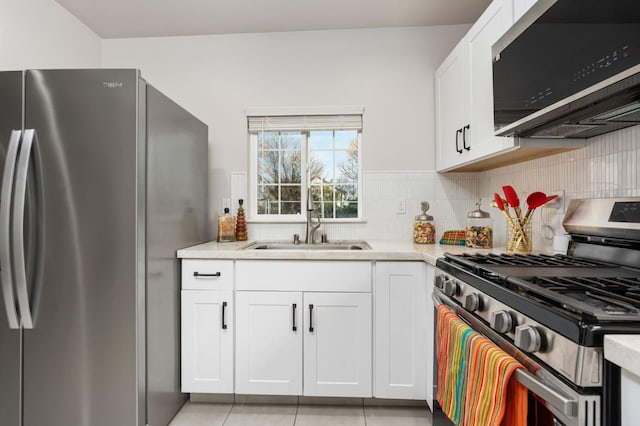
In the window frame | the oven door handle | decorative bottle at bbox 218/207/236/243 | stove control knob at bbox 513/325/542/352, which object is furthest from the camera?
the window frame

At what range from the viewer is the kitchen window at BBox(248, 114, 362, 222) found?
2.67 m

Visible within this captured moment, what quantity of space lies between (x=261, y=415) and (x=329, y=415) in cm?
39

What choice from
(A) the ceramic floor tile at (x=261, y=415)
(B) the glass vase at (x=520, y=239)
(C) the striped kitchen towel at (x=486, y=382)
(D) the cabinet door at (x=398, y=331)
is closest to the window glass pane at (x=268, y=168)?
(D) the cabinet door at (x=398, y=331)

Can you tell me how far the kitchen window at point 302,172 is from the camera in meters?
2.67

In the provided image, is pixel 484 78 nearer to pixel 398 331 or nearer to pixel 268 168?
pixel 398 331

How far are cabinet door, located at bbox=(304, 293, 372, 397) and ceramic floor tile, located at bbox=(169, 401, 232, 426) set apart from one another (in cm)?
51

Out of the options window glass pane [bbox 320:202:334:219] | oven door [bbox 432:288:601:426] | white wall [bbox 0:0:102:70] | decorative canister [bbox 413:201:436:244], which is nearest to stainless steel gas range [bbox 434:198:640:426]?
oven door [bbox 432:288:601:426]

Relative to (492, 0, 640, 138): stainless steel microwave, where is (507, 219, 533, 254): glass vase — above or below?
below

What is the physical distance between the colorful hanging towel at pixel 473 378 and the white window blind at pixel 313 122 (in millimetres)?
1636

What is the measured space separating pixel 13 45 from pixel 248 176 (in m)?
1.57

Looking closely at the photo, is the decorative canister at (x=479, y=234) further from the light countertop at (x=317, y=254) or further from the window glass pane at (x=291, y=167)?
the window glass pane at (x=291, y=167)

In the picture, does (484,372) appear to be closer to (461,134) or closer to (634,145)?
(634,145)

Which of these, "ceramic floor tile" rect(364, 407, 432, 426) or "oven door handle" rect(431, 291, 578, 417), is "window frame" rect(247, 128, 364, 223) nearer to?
"ceramic floor tile" rect(364, 407, 432, 426)

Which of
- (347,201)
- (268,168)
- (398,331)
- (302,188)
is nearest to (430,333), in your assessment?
(398,331)
